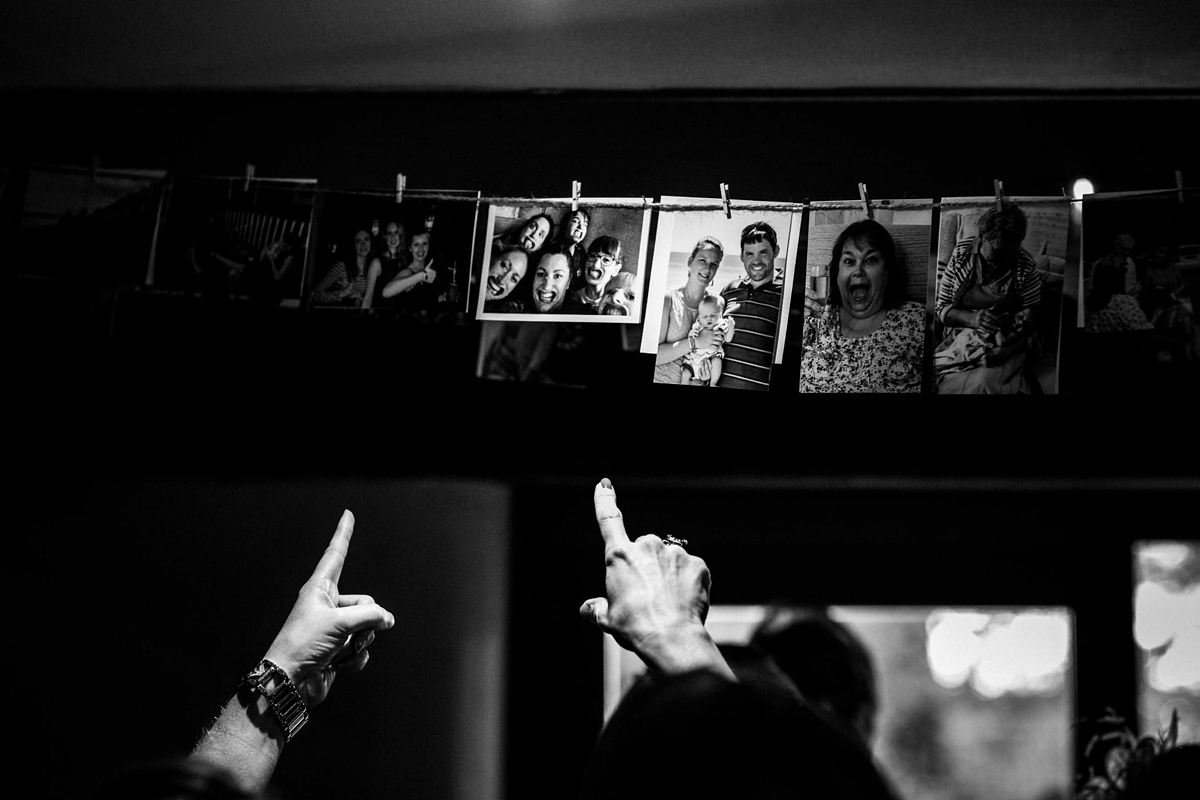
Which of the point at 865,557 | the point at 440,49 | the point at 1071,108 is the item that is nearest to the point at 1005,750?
the point at 865,557

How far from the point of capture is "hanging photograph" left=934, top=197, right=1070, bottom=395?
157 centimetres

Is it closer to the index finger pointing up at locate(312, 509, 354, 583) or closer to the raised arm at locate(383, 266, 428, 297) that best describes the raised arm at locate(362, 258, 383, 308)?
the raised arm at locate(383, 266, 428, 297)

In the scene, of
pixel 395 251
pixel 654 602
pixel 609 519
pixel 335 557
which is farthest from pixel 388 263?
pixel 654 602

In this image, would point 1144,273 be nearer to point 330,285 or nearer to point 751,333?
point 751,333

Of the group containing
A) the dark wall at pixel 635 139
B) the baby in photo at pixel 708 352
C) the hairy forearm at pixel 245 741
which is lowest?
the hairy forearm at pixel 245 741

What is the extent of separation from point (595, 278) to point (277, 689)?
86 cm

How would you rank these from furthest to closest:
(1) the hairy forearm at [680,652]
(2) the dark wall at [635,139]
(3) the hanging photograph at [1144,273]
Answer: (2) the dark wall at [635,139]
(3) the hanging photograph at [1144,273]
(1) the hairy forearm at [680,652]

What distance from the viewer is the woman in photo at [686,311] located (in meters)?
1.60

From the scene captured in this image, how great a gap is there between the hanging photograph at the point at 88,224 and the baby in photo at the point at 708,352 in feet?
3.45

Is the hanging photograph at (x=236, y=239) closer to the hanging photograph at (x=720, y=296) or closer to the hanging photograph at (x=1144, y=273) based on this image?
the hanging photograph at (x=720, y=296)

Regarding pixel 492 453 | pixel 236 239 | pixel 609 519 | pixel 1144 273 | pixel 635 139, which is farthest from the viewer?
pixel 492 453

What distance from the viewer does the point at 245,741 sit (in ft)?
4.16

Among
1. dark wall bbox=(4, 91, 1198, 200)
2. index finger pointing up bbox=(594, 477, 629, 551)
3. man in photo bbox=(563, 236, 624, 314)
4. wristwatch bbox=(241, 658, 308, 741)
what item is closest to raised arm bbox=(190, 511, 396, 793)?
wristwatch bbox=(241, 658, 308, 741)

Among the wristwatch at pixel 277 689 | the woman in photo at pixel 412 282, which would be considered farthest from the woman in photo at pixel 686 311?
the wristwatch at pixel 277 689
